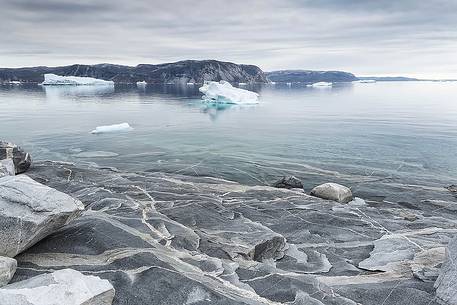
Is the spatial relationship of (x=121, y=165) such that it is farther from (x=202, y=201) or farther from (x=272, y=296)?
(x=272, y=296)

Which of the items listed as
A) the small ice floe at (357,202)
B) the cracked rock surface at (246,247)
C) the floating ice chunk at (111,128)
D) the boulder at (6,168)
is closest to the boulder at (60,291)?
the cracked rock surface at (246,247)

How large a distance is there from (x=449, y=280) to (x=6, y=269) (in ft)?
30.2

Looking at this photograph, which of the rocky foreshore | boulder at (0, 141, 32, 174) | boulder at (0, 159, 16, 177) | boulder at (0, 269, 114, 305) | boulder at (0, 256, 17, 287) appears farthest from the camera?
boulder at (0, 141, 32, 174)

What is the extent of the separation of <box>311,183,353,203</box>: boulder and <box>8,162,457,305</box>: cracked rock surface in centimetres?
59

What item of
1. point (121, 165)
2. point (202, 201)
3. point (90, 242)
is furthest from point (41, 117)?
point (90, 242)

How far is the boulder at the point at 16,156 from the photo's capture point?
22.7 m

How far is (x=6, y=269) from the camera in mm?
7969

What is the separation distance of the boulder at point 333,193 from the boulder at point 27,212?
13464mm

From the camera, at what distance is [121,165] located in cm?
2811

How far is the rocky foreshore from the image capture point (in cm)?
848

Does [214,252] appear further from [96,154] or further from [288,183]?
[96,154]

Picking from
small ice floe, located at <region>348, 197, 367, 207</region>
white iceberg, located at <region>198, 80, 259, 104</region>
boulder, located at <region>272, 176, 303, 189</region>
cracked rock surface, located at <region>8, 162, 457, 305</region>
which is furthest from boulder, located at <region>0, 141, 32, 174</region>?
white iceberg, located at <region>198, 80, 259, 104</region>

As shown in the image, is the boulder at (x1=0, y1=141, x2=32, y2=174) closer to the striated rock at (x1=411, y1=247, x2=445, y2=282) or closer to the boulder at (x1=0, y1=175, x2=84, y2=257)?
the boulder at (x1=0, y1=175, x2=84, y2=257)

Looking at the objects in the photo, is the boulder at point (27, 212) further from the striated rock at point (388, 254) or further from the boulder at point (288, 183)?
the boulder at point (288, 183)
